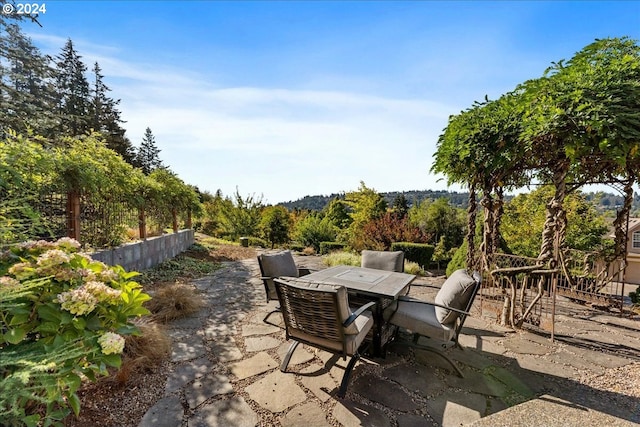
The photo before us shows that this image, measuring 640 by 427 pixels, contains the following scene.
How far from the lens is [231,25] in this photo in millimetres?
4688

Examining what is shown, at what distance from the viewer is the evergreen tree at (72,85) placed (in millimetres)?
19109

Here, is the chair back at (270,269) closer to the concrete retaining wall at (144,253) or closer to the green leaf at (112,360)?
the green leaf at (112,360)

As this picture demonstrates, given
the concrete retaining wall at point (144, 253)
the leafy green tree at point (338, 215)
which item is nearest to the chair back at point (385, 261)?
the concrete retaining wall at point (144, 253)

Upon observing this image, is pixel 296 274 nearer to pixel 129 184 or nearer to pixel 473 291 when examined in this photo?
pixel 473 291

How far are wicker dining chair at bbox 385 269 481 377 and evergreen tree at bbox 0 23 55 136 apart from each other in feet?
45.4

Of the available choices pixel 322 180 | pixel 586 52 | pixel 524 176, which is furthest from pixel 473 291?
pixel 322 180

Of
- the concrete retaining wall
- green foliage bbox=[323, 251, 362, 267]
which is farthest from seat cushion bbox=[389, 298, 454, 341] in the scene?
the concrete retaining wall

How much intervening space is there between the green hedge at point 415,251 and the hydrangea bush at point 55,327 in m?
Answer: 7.82

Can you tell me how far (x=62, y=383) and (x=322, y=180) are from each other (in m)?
13.2

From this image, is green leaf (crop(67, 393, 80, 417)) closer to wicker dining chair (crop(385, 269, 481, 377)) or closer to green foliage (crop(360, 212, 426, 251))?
wicker dining chair (crop(385, 269, 481, 377))

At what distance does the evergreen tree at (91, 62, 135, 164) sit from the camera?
20719 mm

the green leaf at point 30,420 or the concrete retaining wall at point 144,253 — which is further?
the concrete retaining wall at point 144,253

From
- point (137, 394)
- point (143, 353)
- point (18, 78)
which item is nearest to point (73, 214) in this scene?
point (143, 353)

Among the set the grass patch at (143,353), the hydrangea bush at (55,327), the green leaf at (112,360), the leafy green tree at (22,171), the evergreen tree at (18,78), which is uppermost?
the evergreen tree at (18,78)
